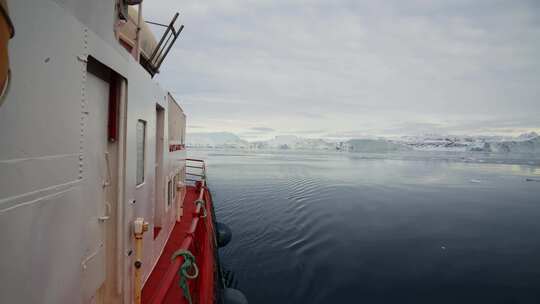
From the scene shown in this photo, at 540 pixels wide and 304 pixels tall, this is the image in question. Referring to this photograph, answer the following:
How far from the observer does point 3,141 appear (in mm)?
1496

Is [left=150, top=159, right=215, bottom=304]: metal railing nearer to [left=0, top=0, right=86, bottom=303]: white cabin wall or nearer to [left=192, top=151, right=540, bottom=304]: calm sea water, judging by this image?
[left=0, top=0, right=86, bottom=303]: white cabin wall

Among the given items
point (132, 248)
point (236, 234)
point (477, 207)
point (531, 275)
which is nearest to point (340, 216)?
point (236, 234)

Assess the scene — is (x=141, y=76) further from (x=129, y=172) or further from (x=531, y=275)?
(x=531, y=275)

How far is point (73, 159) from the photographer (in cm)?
234

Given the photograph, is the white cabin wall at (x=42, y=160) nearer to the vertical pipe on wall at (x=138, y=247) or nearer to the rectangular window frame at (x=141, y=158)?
the vertical pipe on wall at (x=138, y=247)

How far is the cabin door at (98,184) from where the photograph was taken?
266cm

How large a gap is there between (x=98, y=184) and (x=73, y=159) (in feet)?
2.25

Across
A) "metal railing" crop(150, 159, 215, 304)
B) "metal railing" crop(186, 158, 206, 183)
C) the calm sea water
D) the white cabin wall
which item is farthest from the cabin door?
"metal railing" crop(186, 158, 206, 183)

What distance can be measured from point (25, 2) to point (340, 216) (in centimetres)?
1857

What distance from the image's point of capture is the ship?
62.9 inches

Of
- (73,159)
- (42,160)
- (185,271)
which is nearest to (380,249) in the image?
(185,271)

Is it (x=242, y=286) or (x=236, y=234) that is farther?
(x=236, y=234)

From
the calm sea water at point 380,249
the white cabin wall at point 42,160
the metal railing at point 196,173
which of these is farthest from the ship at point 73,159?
the metal railing at point 196,173

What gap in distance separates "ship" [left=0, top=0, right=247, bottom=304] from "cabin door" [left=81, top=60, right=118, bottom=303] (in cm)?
1
